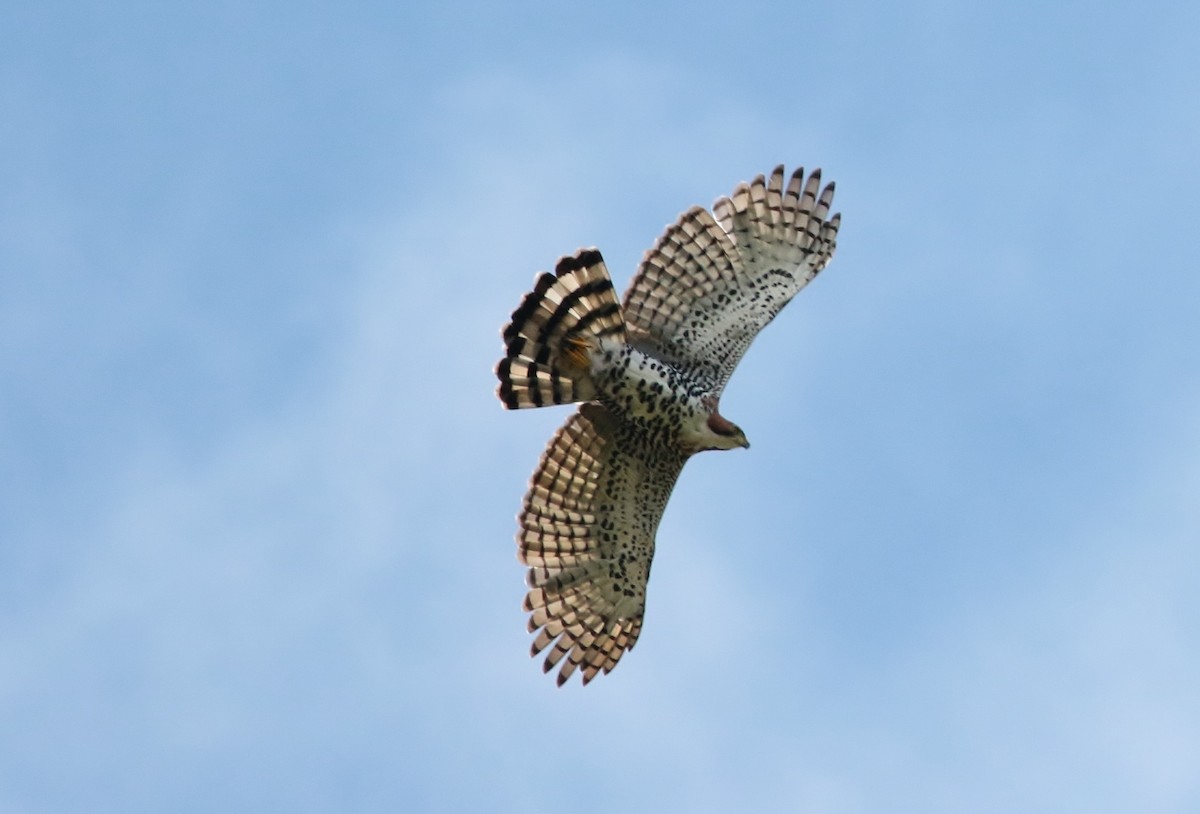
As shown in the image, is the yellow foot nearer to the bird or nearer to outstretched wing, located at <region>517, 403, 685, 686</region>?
the bird

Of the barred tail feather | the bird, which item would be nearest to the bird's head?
the bird

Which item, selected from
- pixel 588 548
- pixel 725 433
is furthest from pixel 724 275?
pixel 588 548

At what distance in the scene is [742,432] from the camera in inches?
590

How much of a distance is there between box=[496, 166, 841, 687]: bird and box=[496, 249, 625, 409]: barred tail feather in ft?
0.26

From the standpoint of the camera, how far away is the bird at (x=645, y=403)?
14.9m

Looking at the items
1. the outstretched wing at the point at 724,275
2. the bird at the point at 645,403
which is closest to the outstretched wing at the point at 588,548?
the bird at the point at 645,403

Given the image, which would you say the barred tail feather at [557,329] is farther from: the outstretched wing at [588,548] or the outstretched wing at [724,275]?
the outstretched wing at [588,548]

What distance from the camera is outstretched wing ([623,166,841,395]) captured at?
1529 cm

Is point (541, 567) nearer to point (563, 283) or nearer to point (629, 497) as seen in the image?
point (629, 497)

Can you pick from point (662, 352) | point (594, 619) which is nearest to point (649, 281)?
point (662, 352)

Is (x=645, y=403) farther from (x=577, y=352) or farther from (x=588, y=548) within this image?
(x=588, y=548)

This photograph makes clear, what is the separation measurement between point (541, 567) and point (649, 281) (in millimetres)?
2538

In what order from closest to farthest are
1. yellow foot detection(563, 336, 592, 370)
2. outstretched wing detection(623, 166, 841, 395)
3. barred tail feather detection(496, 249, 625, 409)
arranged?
barred tail feather detection(496, 249, 625, 409), yellow foot detection(563, 336, 592, 370), outstretched wing detection(623, 166, 841, 395)

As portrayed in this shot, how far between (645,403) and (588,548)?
5.13ft
